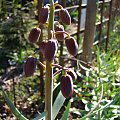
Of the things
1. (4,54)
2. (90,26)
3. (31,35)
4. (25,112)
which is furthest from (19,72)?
(31,35)

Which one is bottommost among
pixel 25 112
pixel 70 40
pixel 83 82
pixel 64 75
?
pixel 25 112

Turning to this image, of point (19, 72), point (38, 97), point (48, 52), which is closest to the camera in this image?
point (48, 52)

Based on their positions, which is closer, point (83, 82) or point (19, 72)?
point (83, 82)

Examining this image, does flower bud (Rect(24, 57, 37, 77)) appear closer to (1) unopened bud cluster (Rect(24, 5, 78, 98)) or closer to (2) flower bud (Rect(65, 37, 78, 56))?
(1) unopened bud cluster (Rect(24, 5, 78, 98))

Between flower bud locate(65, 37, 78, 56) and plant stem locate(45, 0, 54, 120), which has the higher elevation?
flower bud locate(65, 37, 78, 56)

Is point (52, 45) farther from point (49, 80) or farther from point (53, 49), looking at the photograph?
point (49, 80)

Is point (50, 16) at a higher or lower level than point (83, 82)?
higher

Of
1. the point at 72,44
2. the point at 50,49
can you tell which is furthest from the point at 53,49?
the point at 72,44

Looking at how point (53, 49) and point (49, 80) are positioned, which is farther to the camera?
point (49, 80)

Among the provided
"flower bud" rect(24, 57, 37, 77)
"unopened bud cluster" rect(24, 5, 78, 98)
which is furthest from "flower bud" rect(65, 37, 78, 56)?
"flower bud" rect(24, 57, 37, 77)

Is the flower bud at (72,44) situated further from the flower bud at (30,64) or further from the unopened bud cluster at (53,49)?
the flower bud at (30,64)

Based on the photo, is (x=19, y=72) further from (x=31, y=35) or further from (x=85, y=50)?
(x=31, y=35)
